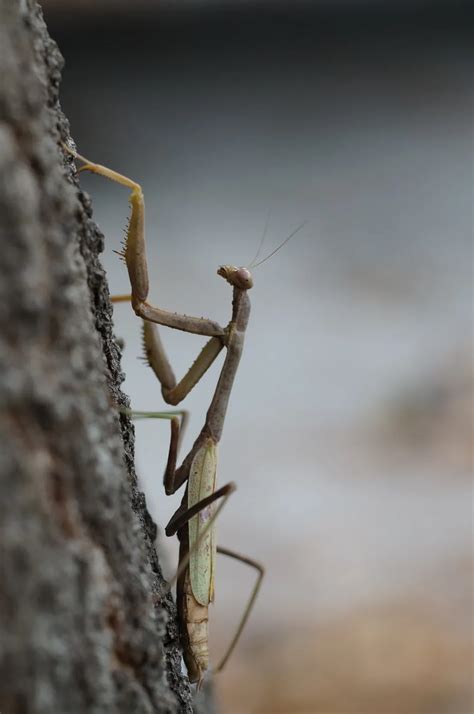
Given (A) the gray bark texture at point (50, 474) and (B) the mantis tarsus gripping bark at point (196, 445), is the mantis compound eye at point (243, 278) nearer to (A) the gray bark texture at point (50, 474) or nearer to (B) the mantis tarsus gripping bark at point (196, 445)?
(B) the mantis tarsus gripping bark at point (196, 445)

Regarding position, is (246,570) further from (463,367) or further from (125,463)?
(125,463)

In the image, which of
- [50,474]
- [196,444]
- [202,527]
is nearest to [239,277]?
[196,444]

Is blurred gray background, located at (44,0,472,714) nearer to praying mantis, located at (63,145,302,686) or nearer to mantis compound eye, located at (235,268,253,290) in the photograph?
praying mantis, located at (63,145,302,686)

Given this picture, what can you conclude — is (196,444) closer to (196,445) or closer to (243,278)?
(196,445)

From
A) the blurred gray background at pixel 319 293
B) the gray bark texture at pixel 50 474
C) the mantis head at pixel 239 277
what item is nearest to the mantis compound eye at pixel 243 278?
the mantis head at pixel 239 277

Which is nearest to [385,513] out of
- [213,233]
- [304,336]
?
[304,336]

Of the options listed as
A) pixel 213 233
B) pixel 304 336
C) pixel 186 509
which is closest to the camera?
pixel 186 509
